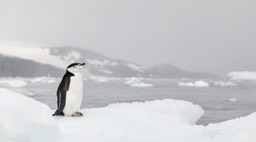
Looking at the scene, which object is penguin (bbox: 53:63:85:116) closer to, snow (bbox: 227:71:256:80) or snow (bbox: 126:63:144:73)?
snow (bbox: 227:71:256:80)

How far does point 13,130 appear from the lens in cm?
367

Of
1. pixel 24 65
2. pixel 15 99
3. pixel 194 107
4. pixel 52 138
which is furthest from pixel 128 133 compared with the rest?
pixel 24 65

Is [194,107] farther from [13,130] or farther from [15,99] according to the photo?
[13,130]

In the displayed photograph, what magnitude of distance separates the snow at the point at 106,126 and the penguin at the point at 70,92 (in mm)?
308

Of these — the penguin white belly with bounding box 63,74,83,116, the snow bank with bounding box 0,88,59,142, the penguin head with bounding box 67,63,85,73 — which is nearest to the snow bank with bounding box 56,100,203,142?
the penguin white belly with bounding box 63,74,83,116

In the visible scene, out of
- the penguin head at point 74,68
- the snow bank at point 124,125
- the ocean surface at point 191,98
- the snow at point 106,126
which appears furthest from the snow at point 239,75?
the snow at point 106,126

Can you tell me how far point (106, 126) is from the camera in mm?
5727

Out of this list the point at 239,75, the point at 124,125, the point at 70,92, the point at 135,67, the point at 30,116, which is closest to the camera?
the point at 30,116

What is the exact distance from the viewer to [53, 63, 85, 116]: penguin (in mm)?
6895

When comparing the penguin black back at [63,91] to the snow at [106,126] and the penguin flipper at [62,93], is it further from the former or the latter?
the snow at [106,126]

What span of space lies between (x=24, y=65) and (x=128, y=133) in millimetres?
120322

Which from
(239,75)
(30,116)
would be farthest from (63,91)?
(239,75)

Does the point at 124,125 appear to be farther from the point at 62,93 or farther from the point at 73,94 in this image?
the point at 62,93

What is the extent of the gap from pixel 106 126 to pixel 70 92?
4.65 feet
